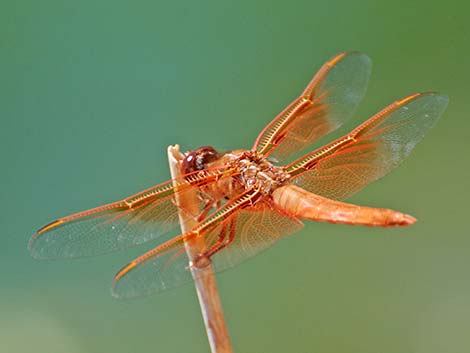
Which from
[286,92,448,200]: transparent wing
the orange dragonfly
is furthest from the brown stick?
[286,92,448,200]: transparent wing

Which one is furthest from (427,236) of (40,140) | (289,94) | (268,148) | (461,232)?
(40,140)

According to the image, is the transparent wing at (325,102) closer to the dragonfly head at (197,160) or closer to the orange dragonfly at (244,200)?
the orange dragonfly at (244,200)

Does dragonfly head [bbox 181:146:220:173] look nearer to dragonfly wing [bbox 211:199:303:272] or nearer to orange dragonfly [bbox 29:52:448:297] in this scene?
orange dragonfly [bbox 29:52:448:297]

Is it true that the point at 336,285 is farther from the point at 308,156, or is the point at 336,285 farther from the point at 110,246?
the point at 110,246

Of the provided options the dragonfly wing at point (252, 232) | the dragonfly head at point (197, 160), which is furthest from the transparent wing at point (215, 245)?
the dragonfly head at point (197, 160)

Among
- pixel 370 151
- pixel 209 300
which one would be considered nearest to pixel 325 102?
pixel 370 151

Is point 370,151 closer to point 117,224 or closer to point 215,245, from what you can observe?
point 215,245
